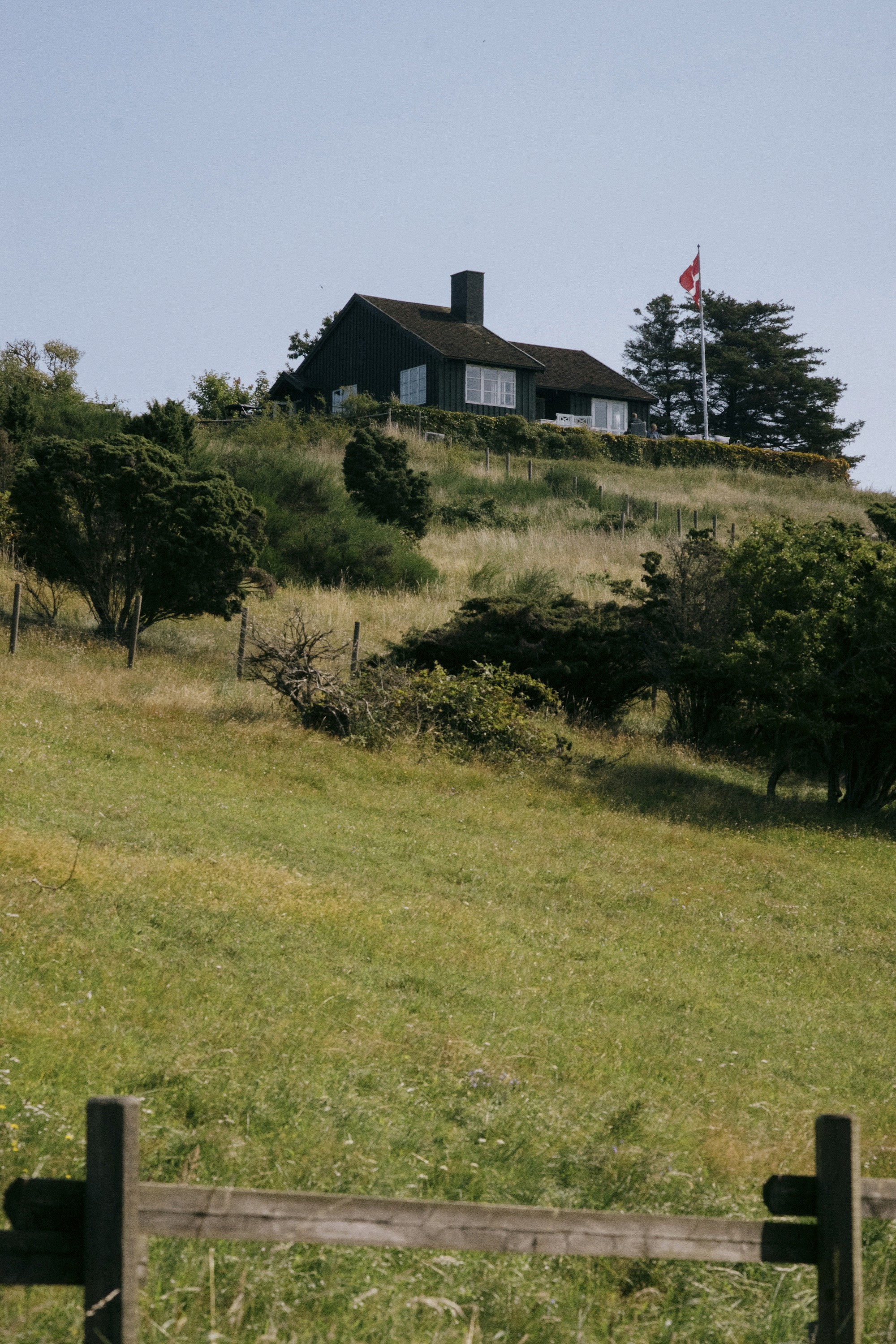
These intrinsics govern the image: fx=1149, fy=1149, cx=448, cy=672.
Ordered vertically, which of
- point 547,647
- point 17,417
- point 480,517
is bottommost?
point 547,647

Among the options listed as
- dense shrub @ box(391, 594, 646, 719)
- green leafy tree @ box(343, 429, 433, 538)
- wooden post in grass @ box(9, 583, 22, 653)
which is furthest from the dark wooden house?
wooden post in grass @ box(9, 583, 22, 653)

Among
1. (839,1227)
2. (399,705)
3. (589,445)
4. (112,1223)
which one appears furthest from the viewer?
(589,445)

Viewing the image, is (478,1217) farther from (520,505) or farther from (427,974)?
(520,505)

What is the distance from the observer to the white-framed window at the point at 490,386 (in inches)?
2046

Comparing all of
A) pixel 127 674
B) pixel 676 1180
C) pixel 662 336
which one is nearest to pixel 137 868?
pixel 676 1180

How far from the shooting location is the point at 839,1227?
312 cm

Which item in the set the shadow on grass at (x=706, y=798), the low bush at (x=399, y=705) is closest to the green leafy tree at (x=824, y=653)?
the shadow on grass at (x=706, y=798)

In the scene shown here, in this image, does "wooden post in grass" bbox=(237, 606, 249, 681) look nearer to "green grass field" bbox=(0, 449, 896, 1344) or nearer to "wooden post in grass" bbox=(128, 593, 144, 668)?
"wooden post in grass" bbox=(128, 593, 144, 668)

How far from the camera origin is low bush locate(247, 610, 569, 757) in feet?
63.4

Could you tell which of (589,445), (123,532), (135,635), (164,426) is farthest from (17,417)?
(589,445)

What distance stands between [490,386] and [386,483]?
20105 mm

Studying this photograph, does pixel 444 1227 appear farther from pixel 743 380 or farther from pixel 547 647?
pixel 743 380

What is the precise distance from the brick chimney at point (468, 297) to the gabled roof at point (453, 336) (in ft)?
1.44

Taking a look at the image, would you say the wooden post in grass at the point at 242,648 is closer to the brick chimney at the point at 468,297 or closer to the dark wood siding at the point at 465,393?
the dark wood siding at the point at 465,393
